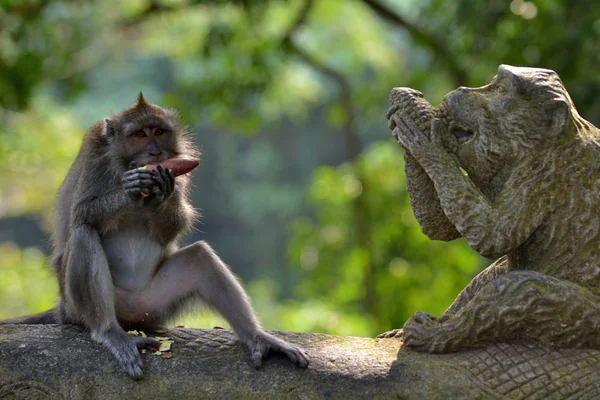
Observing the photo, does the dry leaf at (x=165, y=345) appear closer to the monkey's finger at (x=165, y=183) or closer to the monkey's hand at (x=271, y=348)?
the monkey's hand at (x=271, y=348)

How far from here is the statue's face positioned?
153 inches

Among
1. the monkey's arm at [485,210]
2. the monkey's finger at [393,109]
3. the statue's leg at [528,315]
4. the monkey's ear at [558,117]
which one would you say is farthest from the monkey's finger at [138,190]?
the monkey's ear at [558,117]

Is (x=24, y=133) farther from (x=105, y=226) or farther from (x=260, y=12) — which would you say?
(x=105, y=226)

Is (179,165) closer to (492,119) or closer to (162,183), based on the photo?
(162,183)

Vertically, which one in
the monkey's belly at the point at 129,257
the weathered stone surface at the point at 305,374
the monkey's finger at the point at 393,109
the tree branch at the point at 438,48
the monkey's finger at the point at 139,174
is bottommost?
the weathered stone surface at the point at 305,374

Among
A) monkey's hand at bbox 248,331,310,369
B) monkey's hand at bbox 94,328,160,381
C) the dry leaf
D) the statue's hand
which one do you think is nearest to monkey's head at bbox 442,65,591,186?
the statue's hand

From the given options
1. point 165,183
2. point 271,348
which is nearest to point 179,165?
point 165,183

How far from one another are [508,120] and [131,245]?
7.42 feet

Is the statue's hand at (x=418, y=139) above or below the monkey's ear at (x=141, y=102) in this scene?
below

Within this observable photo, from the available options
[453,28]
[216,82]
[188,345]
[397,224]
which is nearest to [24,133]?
[216,82]

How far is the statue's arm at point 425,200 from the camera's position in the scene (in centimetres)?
419

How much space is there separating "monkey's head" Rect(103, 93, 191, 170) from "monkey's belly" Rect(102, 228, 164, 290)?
16.2 inches

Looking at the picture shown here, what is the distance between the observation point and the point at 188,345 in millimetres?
4168

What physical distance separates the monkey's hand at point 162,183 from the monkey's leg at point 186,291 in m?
0.51
